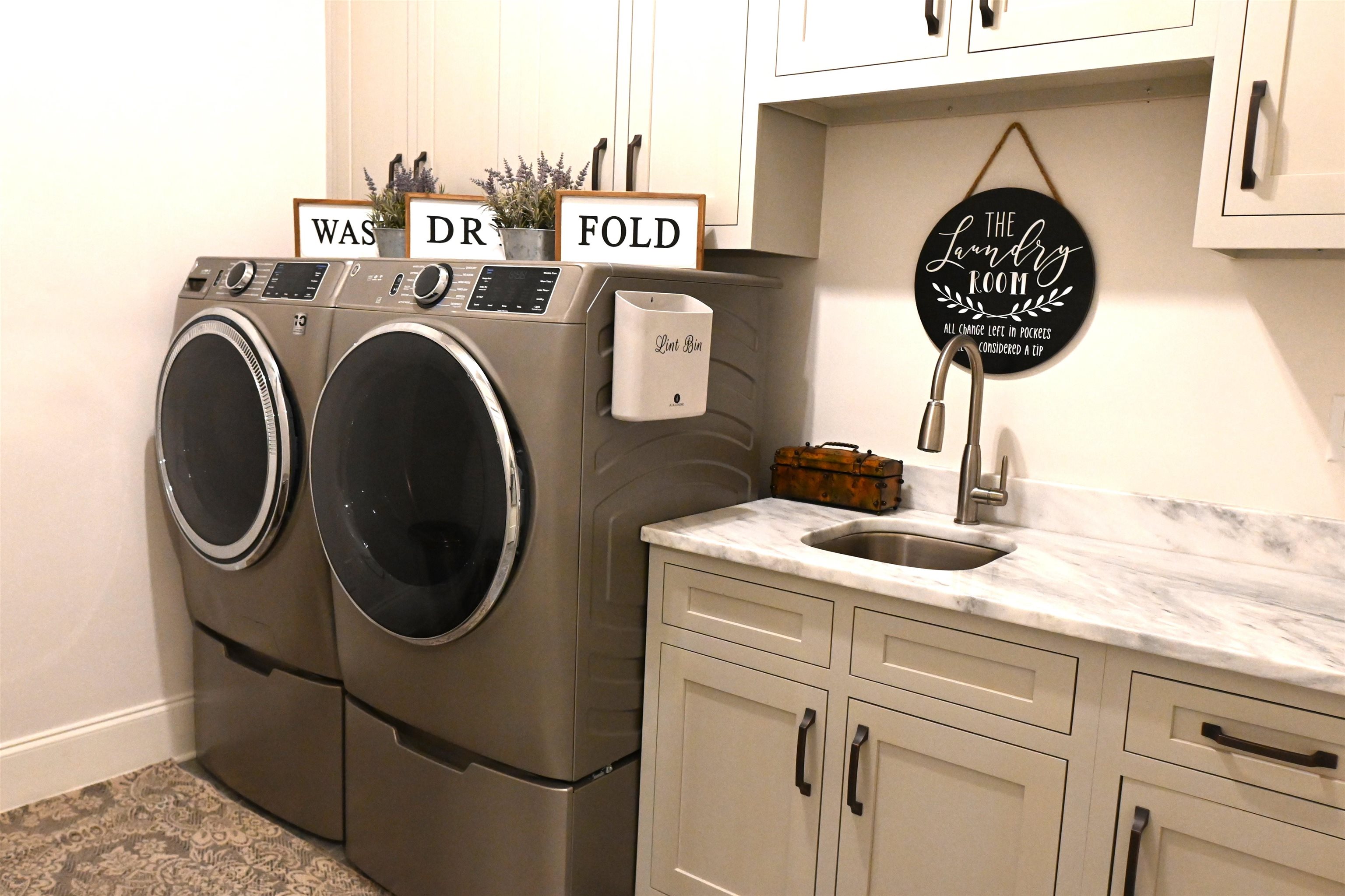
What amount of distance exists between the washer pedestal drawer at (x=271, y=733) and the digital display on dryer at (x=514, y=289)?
3.11ft

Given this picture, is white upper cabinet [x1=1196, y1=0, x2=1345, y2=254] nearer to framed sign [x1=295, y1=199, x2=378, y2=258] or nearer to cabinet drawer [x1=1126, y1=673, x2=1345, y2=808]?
cabinet drawer [x1=1126, y1=673, x2=1345, y2=808]

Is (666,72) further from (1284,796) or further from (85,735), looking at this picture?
(85,735)

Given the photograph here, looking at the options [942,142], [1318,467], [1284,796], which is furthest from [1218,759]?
[942,142]

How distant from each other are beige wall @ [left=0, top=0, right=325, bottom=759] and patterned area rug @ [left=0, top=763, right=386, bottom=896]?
0.23 m

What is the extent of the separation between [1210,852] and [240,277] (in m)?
2.15

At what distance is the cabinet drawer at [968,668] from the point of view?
1491mm

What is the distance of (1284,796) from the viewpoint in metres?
1.32

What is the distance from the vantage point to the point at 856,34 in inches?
75.6

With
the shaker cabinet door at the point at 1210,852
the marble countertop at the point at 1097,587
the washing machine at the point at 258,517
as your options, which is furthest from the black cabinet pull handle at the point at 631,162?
the shaker cabinet door at the point at 1210,852

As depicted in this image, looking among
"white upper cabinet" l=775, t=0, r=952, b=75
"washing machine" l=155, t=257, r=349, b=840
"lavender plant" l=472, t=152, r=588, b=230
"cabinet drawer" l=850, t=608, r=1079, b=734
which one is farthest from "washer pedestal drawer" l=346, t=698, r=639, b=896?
"white upper cabinet" l=775, t=0, r=952, b=75

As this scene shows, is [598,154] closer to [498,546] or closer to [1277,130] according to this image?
[498,546]

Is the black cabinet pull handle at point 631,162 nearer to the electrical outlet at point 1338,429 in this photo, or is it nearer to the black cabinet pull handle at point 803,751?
the black cabinet pull handle at point 803,751

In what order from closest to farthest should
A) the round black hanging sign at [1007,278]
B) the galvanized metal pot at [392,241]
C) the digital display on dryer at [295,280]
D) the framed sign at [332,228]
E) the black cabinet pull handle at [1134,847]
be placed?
the black cabinet pull handle at [1134,847] → the round black hanging sign at [1007,278] → the digital display on dryer at [295,280] → the galvanized metal pot at [392,241] → the framed sign at [332,228]

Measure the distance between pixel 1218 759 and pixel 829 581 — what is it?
0.60 metres
